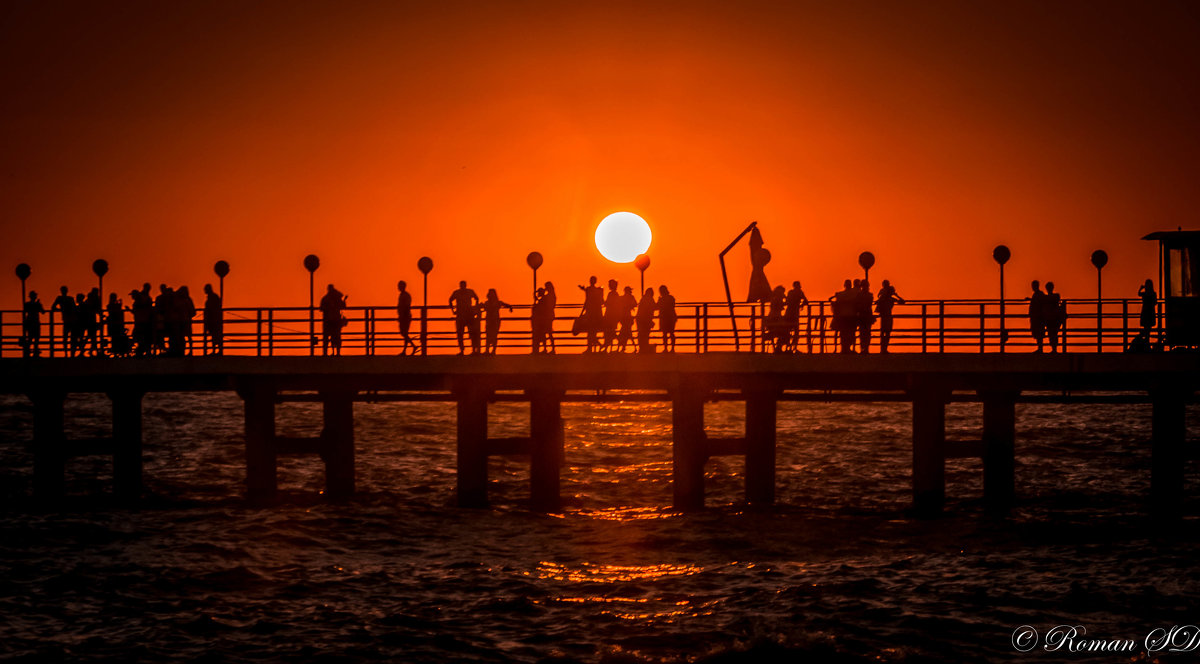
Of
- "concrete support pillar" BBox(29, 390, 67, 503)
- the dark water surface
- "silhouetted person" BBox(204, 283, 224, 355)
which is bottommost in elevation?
the dark water surface

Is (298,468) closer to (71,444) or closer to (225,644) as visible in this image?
(71,444)

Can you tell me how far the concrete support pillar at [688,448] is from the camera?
3250cm

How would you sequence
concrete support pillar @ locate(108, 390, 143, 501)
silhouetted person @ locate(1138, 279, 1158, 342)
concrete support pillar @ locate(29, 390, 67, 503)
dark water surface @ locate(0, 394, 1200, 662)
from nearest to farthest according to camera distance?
dark water surface @ locate(0, 394, 1200, 662)
silhouetted person @ locate(1138, 279, 1158, 342)
concrete support pillar @ locate(108, 390, 143, 501)
concrete support pillar @ locate(29, 390, 67, 503)

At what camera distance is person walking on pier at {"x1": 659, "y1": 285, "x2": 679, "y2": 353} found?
32.8 metres

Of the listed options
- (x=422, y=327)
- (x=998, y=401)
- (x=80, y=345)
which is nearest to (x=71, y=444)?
(x=80, y=345)

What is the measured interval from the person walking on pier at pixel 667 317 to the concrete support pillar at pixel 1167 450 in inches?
369

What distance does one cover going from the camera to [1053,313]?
101ft

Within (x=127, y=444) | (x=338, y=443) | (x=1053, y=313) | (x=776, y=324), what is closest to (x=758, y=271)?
(x=776, y=324)

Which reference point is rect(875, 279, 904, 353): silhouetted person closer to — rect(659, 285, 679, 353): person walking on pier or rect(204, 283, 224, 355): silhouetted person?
Result: rect(659, 285, 679, 353): person walking on pier

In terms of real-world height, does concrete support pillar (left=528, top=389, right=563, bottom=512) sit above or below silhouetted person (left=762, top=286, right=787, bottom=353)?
below

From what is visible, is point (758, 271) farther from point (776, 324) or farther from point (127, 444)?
point (127, 444)

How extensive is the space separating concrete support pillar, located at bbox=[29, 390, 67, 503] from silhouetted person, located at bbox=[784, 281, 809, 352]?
16245 millimetres

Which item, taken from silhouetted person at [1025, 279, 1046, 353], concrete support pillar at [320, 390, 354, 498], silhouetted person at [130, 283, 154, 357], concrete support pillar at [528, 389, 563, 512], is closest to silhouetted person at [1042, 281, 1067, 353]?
silhouetted person at [1025, 279, 1046, 353]

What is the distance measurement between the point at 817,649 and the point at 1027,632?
303 cm
